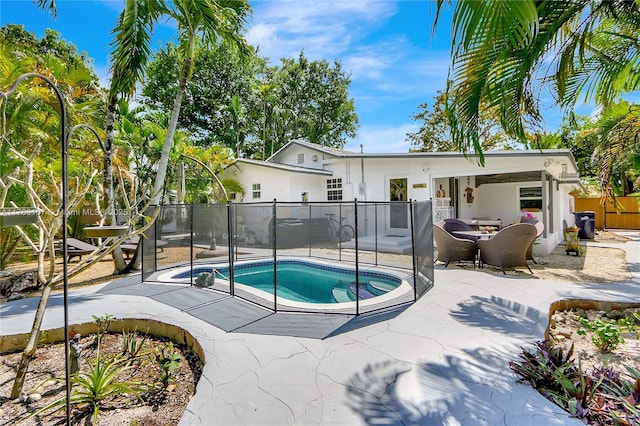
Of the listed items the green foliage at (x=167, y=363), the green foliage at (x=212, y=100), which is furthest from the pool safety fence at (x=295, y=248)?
the green foliage at (x=212, y=100)

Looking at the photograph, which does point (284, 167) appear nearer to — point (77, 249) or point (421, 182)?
point (421, 182)

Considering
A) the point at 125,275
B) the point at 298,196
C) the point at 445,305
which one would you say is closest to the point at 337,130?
the point at 298,196

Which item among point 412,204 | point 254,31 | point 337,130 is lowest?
point 412,204

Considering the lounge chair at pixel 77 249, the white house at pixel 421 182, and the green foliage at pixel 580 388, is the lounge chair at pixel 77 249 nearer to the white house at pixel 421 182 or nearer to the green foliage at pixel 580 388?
the white house at pixel 421 182

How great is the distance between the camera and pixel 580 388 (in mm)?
2873

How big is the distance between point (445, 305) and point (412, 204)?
70.5 inches

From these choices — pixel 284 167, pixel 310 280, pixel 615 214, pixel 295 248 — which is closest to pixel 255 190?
pixel 284 167

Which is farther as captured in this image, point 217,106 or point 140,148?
point 217,106

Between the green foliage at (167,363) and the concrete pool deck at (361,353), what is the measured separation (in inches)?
14.0

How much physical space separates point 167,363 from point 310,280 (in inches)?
230

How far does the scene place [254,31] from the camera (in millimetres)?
8672

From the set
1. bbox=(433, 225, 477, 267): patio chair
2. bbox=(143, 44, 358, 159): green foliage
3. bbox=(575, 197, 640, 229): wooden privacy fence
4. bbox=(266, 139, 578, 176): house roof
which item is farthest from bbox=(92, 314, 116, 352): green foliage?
bbox=(575, 197, 640, 229): wooden privacy fence

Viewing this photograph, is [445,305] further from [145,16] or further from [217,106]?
[217,106]

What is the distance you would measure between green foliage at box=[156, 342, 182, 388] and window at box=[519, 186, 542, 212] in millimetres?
16715
